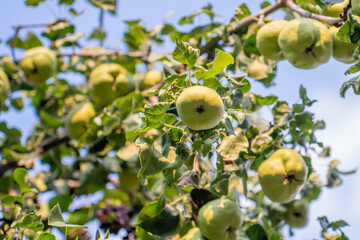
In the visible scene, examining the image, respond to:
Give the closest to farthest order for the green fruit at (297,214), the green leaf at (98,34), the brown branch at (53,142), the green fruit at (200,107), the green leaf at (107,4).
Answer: the green fruit at (200,107) < the green fruit at (297,214) < the brown branch at (53,142) < the green leaf at (107,4) < the green leaf at (98,34)

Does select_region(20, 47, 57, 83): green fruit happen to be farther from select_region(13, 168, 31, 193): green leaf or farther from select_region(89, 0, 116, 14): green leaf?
select_region(13, 168, 31, 193): green leaf

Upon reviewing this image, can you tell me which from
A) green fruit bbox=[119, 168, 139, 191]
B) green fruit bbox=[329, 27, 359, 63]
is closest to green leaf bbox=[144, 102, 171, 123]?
green fruit bbox=[329, 27, 359, 63]

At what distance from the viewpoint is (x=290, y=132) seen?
1956 millimetres

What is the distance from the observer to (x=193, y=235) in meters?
1.73

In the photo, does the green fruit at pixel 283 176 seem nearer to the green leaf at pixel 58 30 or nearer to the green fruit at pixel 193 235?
the green fruit at pixel 193 235

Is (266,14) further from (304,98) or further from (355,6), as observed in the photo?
(355,6)

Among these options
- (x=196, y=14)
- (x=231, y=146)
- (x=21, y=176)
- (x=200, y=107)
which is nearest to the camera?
(x=200, y=107)

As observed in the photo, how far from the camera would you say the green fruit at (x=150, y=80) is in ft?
8.89

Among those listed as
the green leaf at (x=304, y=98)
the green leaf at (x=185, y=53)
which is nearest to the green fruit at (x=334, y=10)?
the green leaf at (x=304, y=98)

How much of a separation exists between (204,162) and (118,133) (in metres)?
0.57

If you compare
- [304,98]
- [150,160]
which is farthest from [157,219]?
[304,98]

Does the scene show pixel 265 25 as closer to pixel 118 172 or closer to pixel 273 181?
pixel 273 181

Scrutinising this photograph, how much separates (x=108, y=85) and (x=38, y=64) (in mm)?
504

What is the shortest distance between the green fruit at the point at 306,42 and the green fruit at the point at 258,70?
0.39 meters
